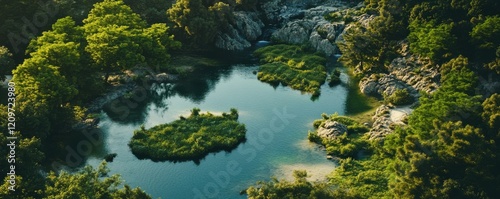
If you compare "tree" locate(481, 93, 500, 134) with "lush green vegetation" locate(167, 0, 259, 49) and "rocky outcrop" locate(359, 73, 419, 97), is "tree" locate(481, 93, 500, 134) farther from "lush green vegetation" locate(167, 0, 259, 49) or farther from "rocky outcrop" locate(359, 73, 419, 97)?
"lush green vegetation" locate(167, 0, 259, 49)

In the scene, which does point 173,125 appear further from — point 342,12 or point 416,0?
point 342,12

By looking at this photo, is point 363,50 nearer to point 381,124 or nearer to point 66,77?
point 381,124

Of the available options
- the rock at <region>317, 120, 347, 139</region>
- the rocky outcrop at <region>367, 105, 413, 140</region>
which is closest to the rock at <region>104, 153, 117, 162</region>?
the rock at <region>317, 120, 347, 139</region>

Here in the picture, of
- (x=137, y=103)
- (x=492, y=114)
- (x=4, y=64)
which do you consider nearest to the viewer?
(x=492, y=114)

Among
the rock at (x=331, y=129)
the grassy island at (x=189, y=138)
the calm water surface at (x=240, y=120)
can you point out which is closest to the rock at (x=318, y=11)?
the calm water surface at (x=240, y=120)

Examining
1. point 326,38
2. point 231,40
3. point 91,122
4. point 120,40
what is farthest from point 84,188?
point 326,38

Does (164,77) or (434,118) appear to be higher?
(434,118)

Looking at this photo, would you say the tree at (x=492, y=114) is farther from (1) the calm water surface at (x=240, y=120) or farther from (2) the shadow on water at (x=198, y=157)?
(2) the shadow on water at (x=198, y=157)

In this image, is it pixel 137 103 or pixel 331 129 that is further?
pixel 137 103

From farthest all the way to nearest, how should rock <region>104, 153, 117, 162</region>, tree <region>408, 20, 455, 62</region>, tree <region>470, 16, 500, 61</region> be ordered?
tree <region>408, 20, 455, 62</region> → tree <region>470, 16, 500, 61</region> → rock <region>104, 153, 117, 162</region>
